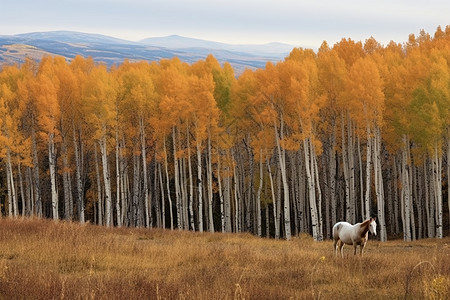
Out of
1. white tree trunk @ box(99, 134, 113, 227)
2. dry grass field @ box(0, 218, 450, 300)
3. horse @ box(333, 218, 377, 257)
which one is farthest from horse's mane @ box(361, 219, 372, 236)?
white tree trunk @ box(99, 134, 113, 227)

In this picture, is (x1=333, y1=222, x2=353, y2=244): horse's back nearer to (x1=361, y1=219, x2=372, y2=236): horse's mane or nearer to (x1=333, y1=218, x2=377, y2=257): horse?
(x1=333, y1=218, x2=377, y2=257): horse

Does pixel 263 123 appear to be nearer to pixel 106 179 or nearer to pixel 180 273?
pixel 106 179

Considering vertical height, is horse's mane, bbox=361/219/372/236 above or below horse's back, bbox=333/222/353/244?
above

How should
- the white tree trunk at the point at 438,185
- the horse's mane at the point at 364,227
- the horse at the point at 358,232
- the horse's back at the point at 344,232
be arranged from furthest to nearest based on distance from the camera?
1. the white tree trunk at the point at 438,185
2. the horse's back at the point at 344,232
3. the horse's mane at the point at 364,227
4. the horse at the point at 358,232

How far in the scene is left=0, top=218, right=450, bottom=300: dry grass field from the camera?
8711 mm

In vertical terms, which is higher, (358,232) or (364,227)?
(364,227)

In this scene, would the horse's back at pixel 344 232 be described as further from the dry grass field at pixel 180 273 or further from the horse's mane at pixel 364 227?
the dry grass field at pixel 180 273

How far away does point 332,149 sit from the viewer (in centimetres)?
3762

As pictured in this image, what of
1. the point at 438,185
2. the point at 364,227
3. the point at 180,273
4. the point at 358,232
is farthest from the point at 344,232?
the point at 438,185

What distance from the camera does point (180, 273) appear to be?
12.2 metres

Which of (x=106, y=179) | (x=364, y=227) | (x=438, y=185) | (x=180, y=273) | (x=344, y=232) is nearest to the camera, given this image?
(x=180, y=273)

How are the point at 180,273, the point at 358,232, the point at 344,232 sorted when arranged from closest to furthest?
the point at 180,273 → the point at 358,232 → the point at 344,232

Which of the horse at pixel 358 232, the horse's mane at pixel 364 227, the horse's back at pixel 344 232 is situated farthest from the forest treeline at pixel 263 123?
the horse's mane at pixel 364 227

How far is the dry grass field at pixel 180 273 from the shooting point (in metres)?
8.71
